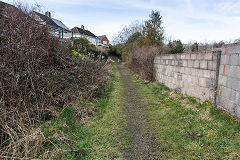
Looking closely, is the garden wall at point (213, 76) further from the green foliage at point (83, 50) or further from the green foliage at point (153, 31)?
the green foliage at point (153, 31)

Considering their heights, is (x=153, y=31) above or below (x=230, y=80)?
above

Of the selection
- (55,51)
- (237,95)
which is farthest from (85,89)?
(237,95)

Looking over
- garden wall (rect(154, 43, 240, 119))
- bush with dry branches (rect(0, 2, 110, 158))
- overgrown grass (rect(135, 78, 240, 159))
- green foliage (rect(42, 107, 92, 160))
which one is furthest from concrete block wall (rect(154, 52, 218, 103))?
green foliage (rect(42, 107, 92, 160))

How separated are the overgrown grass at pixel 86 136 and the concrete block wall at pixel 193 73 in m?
2.42

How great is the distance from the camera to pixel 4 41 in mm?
4184

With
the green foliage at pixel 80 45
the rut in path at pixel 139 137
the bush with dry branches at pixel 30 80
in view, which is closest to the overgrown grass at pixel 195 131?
the rut in path at pixel 139 137

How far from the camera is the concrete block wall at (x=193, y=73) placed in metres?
4.67

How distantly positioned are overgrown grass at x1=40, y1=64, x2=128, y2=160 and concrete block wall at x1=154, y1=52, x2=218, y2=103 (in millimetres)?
2423

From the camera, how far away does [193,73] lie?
18.8 feet

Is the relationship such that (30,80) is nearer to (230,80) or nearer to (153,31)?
(230,80)

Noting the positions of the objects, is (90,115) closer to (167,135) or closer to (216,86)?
(167,135)

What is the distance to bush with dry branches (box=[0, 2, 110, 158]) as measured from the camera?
2.75 m

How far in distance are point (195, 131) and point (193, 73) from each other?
262 centimetres

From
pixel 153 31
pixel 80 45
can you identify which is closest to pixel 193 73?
pixel 80 45
